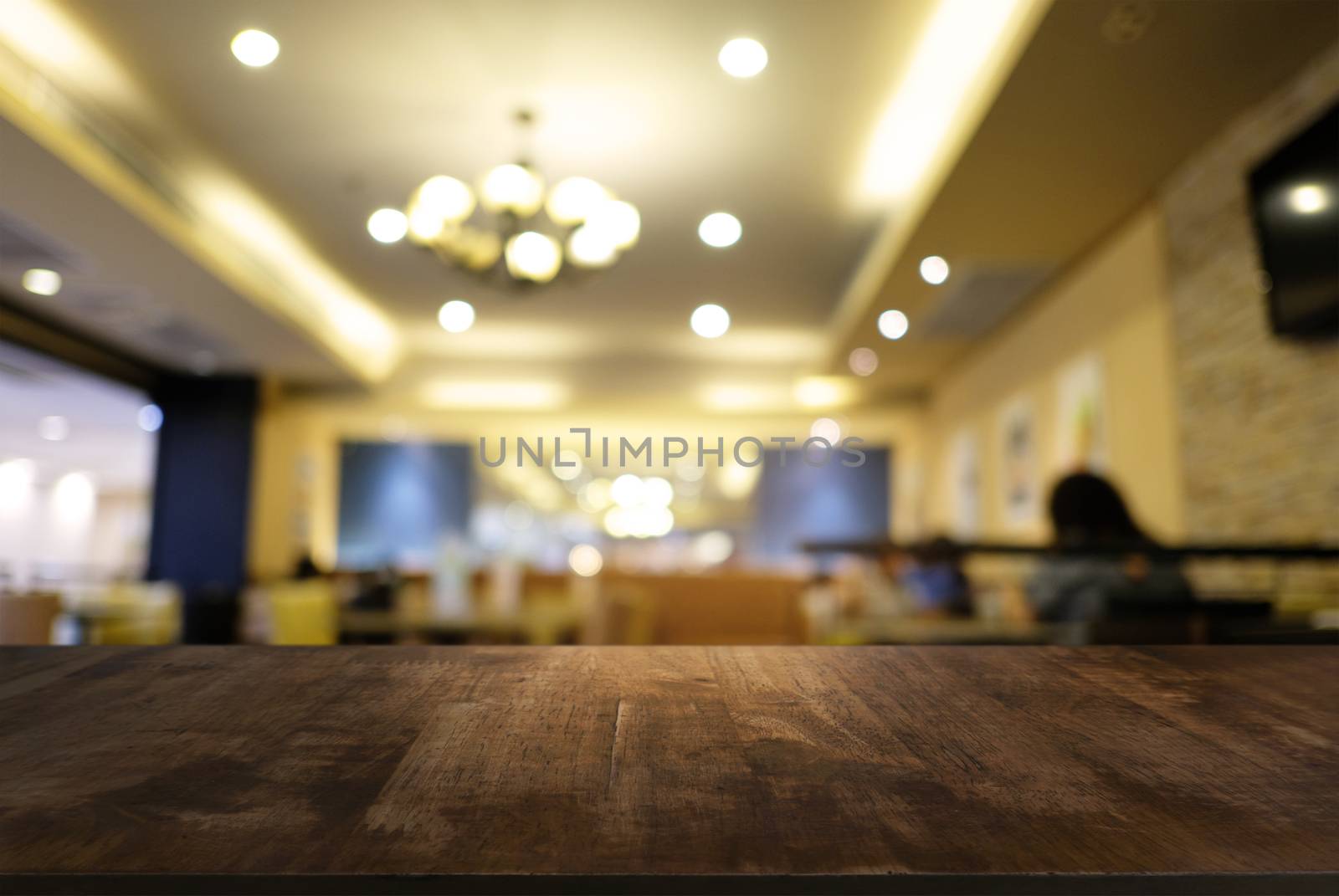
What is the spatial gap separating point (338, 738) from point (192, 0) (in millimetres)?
3294

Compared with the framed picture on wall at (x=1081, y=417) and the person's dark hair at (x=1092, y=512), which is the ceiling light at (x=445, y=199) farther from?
the framed picture on wall at (x=1081, y=417)

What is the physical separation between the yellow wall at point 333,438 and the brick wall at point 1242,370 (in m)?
4.36

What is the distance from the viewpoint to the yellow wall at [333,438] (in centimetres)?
799

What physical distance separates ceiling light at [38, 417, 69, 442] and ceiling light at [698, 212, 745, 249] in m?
6.86

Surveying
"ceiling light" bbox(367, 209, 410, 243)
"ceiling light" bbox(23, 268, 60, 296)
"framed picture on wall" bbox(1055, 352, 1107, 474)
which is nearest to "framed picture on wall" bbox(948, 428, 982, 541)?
"framed picture on wall" bbox(1055, 352, 1107, 474)

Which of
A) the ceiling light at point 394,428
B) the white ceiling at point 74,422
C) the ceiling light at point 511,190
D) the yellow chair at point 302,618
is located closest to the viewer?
the ceiling light at point 511,190

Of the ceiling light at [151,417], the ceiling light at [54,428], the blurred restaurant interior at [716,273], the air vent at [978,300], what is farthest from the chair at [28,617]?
the ceiling light at [54,428]

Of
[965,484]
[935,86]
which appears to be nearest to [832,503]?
[965,484]

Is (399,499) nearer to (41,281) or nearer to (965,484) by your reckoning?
(41,281)

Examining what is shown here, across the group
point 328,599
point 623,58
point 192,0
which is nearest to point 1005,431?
point 623,58

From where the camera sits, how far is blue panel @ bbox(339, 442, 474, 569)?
897 cm

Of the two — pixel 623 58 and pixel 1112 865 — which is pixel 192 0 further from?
pixel 1112 865

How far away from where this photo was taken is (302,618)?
3.91 meters

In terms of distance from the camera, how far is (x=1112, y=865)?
20.4 inches
